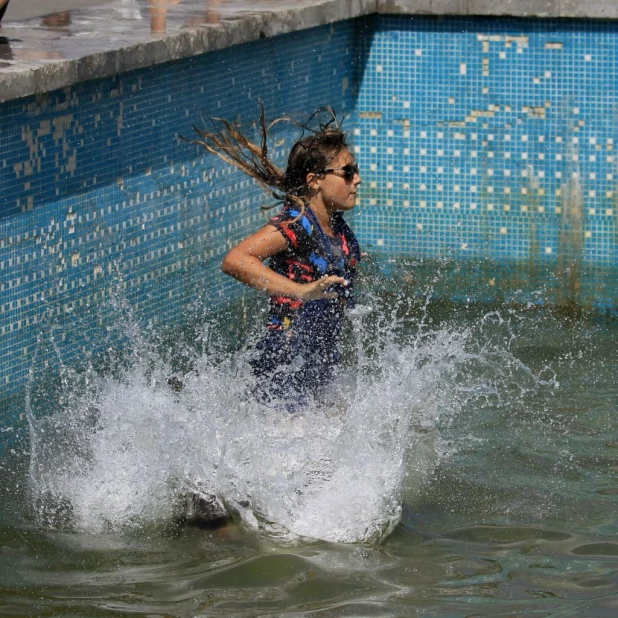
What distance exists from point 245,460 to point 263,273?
34.4 inches

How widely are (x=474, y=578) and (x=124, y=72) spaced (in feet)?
12.1

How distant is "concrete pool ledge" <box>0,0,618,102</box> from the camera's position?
719cm

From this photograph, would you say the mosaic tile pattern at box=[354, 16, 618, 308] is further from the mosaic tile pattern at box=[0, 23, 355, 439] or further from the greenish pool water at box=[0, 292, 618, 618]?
the greenish pool water at box=[0, 292, 618, 618]

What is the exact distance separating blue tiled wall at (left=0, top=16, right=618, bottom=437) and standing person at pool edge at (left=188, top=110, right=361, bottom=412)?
7.84ft

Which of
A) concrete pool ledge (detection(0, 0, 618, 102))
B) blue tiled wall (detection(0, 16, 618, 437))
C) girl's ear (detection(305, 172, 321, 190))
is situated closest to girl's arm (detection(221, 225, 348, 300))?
girl's ear (detection(305, 172, 321, 190))

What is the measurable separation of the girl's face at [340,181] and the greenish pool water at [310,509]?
70 cm

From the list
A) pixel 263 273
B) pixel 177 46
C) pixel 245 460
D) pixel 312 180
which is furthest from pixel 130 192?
pixel 263 273

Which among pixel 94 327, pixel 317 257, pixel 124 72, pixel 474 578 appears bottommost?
pixel 474 578

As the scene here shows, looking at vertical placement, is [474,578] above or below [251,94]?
below

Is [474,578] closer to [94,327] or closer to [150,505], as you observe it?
[150,505]

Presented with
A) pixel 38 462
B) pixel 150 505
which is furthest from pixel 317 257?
pixel 38 462

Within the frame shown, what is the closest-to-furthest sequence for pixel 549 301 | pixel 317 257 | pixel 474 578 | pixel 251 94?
1. pixel 474 578
2. pixel 317 257
3. pixel 251 94
4. pixel 549 301

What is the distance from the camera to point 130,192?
8.12m

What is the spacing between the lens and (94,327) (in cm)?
785
